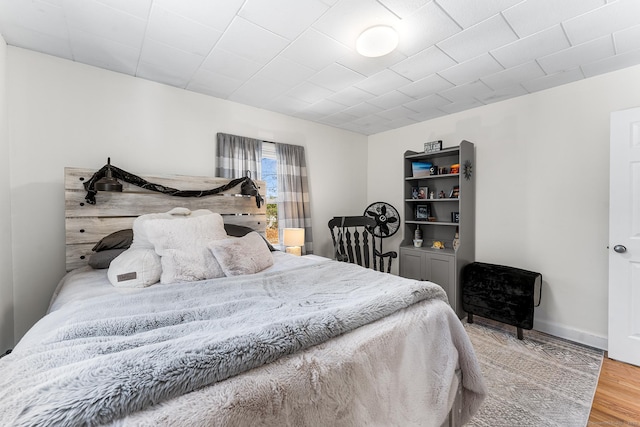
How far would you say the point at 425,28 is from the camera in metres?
1.87

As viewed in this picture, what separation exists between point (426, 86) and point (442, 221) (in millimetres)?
1737

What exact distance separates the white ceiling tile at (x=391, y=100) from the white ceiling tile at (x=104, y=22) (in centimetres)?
219

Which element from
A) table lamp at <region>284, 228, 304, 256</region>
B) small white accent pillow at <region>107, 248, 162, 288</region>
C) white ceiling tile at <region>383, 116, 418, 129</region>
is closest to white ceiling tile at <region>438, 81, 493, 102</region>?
white ceiling tile at <region>383, 116, 418, 129</region>

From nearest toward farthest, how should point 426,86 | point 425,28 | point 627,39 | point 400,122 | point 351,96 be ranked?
1. point 425,28
2. point 627,39
3. point 426,86
4. point 351,96
5. point 400,122

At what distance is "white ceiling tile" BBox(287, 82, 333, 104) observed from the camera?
2.80 m

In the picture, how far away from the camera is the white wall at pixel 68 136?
7.04 feet

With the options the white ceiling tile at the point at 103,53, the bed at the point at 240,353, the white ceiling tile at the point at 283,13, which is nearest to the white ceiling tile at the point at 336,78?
the white ceiling tile at the point at 283,13

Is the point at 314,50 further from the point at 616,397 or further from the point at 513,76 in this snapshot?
the point at 616,397

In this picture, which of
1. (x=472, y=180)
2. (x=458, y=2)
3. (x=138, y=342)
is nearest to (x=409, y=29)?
(x=458, y=2)

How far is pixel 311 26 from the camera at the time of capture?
1853 millimetres

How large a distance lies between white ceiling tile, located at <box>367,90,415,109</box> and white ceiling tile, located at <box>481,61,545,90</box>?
0.75 metres

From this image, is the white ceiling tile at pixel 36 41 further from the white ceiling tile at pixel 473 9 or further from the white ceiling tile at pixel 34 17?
the white ceiling tile at pixel 473 9

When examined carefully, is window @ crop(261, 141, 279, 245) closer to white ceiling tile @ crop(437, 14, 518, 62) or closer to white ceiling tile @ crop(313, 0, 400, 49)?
white ceiling tile @ crop(313, 0, 400, 49)

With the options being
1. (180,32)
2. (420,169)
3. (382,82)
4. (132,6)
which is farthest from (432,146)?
(132,6)
